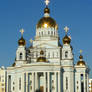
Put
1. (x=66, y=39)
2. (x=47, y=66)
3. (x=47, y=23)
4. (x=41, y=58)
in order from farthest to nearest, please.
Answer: (x=47, y=23) < (x=66, y=39) < (x=41, y=58) < (x=47, y=66)

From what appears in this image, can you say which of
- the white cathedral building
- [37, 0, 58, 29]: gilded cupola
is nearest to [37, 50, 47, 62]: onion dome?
the white cathedral building

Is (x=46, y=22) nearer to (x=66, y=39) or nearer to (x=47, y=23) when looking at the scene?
(x=47, y=23)

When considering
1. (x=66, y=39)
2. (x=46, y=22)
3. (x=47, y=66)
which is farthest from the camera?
(x=46, y=22)

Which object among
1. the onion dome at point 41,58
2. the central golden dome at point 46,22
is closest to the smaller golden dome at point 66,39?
the central golden dome at point 46,22

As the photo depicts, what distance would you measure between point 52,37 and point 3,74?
25222mm

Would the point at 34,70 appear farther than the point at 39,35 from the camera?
No

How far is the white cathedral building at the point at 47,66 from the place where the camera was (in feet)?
200

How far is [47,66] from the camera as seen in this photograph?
2397 inches

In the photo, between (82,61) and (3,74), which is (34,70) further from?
(3,74)

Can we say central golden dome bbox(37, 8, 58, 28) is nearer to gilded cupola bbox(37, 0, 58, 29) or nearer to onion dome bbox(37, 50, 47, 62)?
gilded cupola bbox(37, 0, 58, 29)

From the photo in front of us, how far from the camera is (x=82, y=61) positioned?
69500 millimetres

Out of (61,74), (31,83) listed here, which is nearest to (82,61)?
(61,74)

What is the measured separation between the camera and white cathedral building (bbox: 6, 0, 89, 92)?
61.0 m

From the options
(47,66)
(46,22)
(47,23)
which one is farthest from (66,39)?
(47,66)
